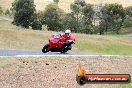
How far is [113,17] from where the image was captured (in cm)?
9681

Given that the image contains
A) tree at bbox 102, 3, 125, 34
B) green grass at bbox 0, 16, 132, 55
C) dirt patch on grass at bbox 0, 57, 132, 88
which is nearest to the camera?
dirt patch on grass at bbox 0, 57, 132, 88

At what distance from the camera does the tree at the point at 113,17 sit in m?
95.8

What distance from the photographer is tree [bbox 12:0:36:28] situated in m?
76.9

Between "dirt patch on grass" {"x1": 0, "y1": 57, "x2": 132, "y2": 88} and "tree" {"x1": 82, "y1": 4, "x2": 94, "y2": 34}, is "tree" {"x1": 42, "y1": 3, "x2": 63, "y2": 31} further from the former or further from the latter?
"dirt patch on grass" {"x1": 0, "y1": 57, "x2": 132, "y2": 88}

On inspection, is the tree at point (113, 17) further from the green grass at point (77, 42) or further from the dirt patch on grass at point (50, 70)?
the dirt patch on grass at point (50, 70)

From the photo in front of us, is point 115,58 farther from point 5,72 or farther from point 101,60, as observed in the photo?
point 5,72

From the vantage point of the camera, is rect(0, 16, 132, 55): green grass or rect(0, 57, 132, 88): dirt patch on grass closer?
rect(0, 57, 132, 88): dirt patch on grass

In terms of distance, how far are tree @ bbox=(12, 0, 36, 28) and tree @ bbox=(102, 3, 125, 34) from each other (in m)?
23.9

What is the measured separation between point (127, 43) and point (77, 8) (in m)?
37.2

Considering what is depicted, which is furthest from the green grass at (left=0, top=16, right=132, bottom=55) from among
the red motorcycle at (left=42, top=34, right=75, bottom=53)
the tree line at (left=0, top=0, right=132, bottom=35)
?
the tree line at (left=0, top=0, right=132, bottom=35)

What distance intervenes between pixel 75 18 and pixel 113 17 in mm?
13073

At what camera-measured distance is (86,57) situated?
2920cm

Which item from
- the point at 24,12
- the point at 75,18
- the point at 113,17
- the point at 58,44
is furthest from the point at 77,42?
the point at 113,17

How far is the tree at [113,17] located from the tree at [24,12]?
2393 centimetres
